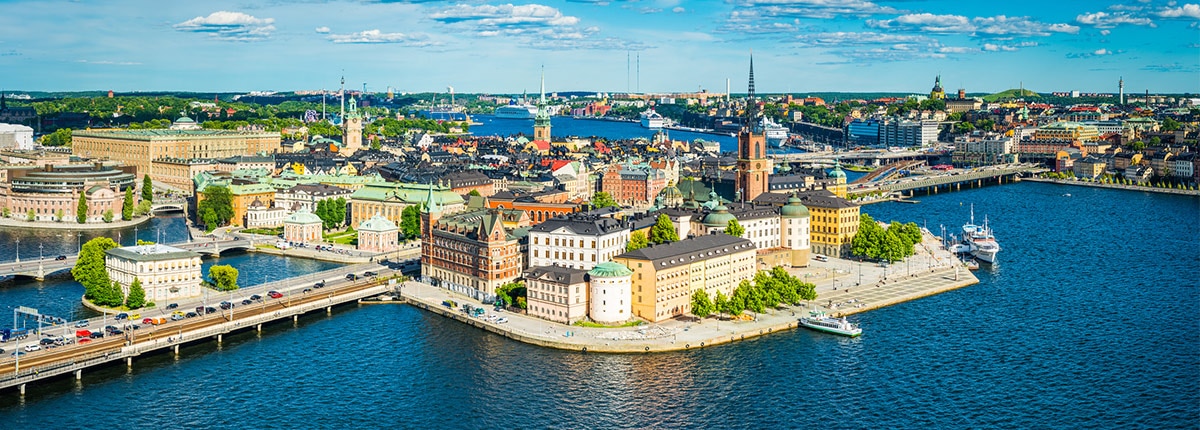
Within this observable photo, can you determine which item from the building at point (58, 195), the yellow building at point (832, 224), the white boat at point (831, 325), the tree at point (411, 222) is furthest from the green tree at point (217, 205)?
the white boat at point (831, 325)

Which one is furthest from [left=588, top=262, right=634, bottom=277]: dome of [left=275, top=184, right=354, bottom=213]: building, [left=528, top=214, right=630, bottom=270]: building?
[left=275, top=184, right=354, bottom=213]: building

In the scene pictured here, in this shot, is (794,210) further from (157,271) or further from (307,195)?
(307,195)

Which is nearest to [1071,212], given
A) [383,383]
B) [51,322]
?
[383,383]

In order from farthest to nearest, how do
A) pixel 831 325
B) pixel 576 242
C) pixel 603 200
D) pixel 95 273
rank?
pixel 603 200 → pixel 576 242 → pixel 95 273 → pixel 831 325

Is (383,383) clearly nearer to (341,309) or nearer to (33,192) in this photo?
(341,309)

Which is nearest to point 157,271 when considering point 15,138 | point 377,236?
point 377,236

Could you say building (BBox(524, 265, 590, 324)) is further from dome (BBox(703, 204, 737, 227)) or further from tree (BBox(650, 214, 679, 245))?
dome (BBox(703, 204, 737, 227))
